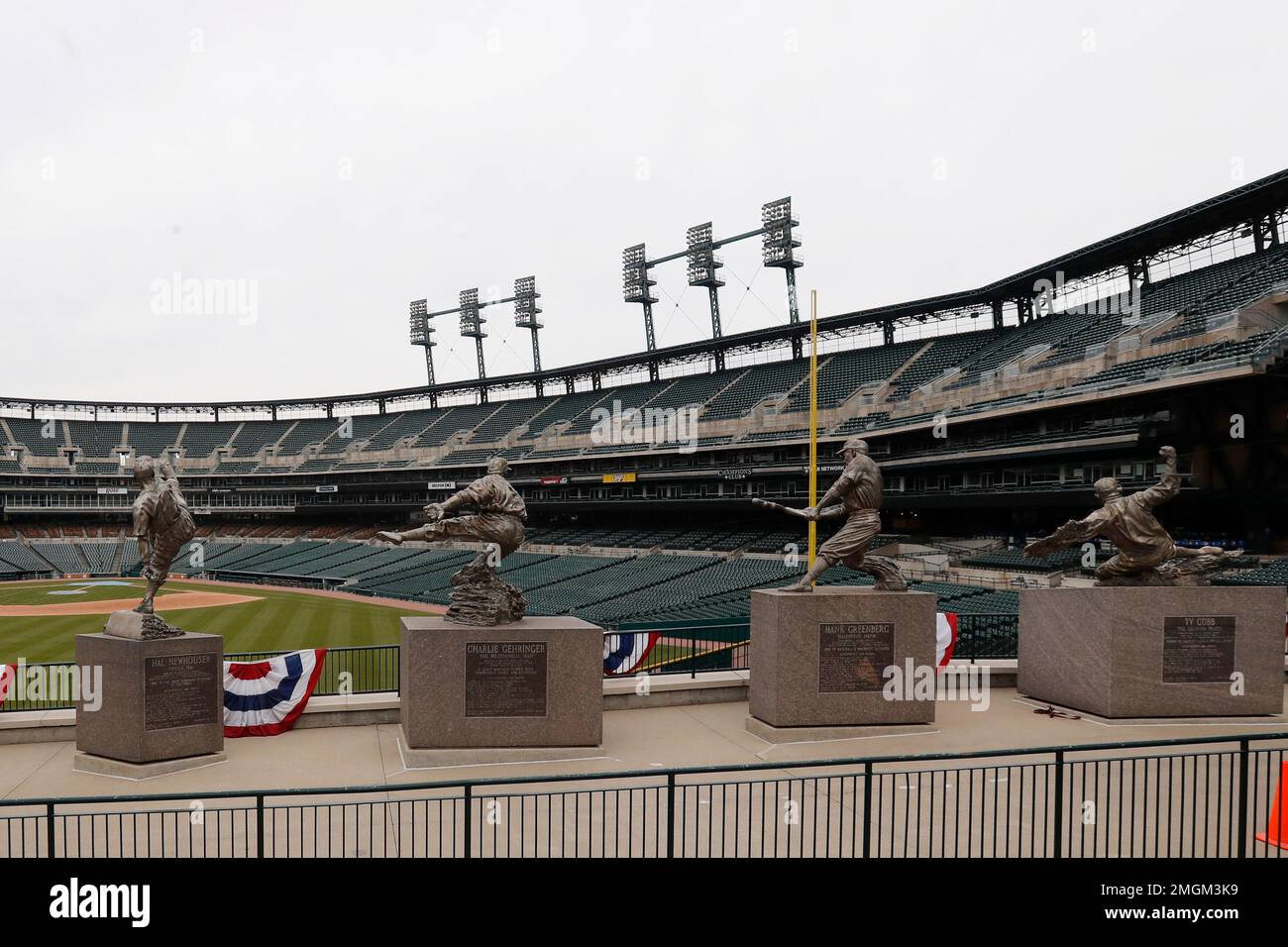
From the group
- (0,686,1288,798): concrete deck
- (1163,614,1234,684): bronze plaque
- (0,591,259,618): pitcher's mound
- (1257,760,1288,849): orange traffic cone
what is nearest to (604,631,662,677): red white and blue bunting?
(0,686,1288,798): concrete deck

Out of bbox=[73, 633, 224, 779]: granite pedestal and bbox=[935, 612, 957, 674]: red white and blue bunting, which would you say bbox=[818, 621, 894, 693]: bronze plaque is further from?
bbox=[73, 633, 224, 779]: granite pedestal

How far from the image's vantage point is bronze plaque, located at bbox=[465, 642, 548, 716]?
1132cm

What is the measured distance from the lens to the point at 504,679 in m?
11.4


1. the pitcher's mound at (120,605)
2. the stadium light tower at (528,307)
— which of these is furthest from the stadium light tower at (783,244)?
the pitcher's mound at (120,605)

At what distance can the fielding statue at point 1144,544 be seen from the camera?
13.1 metres

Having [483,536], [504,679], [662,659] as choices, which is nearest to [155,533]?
[483,536]

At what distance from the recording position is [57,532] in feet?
277

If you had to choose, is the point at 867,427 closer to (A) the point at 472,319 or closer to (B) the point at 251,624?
(B) the point at 251,624

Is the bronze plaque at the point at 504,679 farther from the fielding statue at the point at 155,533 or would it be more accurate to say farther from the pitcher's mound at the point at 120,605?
the pitcher's mound at the point at 120,605

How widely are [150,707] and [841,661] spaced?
29.5 feet

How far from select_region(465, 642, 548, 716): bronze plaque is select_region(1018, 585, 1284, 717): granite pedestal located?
8371 mm

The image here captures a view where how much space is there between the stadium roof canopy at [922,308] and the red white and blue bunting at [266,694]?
39305 millimetres
